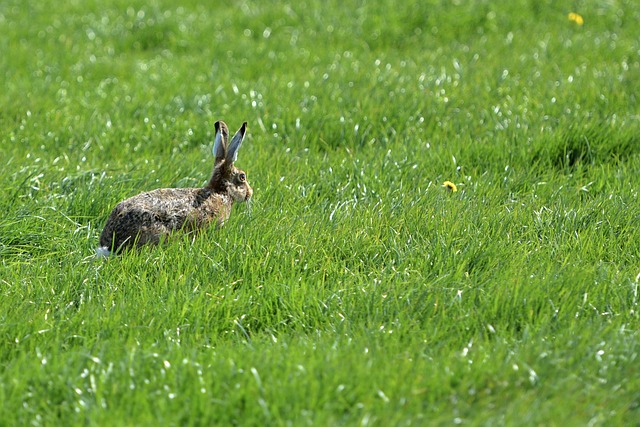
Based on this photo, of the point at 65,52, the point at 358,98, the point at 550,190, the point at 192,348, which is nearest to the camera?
the point at 192,348

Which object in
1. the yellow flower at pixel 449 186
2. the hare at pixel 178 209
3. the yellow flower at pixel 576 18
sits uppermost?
the yellow flower at pixel 576 18

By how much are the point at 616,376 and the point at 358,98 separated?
4215mm

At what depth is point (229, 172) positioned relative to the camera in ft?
17.8

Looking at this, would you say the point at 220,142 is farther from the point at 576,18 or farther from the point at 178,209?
the point at 576,18

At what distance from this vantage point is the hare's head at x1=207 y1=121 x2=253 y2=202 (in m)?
5.39

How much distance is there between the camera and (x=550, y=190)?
225 inches

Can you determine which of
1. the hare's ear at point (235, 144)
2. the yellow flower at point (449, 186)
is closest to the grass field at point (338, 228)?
the yellow flower at point (449, 186)

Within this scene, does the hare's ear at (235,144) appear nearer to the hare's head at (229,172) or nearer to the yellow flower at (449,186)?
the hare's head at (229,172)

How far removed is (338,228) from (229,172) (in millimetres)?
A: 878

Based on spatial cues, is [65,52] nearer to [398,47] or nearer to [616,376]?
[398,47]

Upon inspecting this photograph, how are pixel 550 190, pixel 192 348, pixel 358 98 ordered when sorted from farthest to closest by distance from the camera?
pixel 358 98, pixel 550 190, pixel 192 348

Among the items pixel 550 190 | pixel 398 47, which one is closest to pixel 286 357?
pixel 550 190

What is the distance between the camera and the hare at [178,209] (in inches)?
190

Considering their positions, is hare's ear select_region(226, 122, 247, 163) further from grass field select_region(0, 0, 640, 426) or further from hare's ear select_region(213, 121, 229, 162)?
grass field select_region(0, 0, 640, 426)
